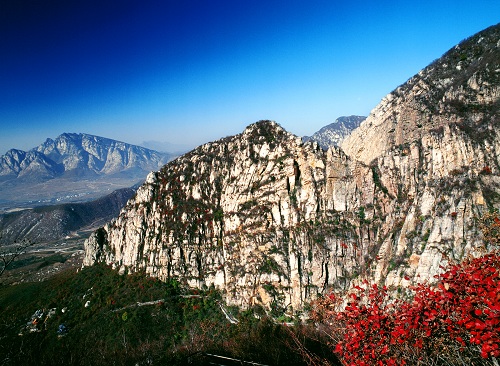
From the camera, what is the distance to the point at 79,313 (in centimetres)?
6506

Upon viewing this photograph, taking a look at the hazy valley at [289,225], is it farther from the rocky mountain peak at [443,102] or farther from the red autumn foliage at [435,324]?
the red autumn foliage at [435,324]

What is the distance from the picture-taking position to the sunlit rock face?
161 ft

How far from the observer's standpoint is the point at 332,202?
213ft

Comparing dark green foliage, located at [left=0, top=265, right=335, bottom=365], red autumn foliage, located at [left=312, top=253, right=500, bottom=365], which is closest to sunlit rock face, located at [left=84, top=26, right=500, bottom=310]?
dark green foliage, located at [left=0, top=265, right=335, bottom=365]

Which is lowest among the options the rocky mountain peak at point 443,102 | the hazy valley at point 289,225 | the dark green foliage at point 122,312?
the dark green foliage at point 122,312

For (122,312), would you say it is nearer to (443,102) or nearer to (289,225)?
(289,225)

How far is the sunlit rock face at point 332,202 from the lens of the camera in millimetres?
49062

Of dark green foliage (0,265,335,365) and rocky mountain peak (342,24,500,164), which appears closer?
rocky mountain peak (342,24,500,164)

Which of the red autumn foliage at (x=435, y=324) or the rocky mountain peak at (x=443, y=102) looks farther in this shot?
the rocky mountain peak at (x=443, y=102)

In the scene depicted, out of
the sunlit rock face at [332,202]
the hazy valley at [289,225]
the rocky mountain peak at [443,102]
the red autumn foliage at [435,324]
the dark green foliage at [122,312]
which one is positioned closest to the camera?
the red autumn foliage at [435,324]

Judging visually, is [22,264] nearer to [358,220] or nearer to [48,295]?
[48,295]

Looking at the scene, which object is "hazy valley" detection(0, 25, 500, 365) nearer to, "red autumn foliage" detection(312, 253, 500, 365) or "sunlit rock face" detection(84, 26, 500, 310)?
"sunlit rock face" detection(84, 26, 500, 310)

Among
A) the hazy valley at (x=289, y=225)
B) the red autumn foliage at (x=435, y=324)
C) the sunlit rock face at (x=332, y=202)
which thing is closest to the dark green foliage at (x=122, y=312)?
the hazy valley at (x=289, y=225)

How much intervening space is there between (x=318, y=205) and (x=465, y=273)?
56411 mm
